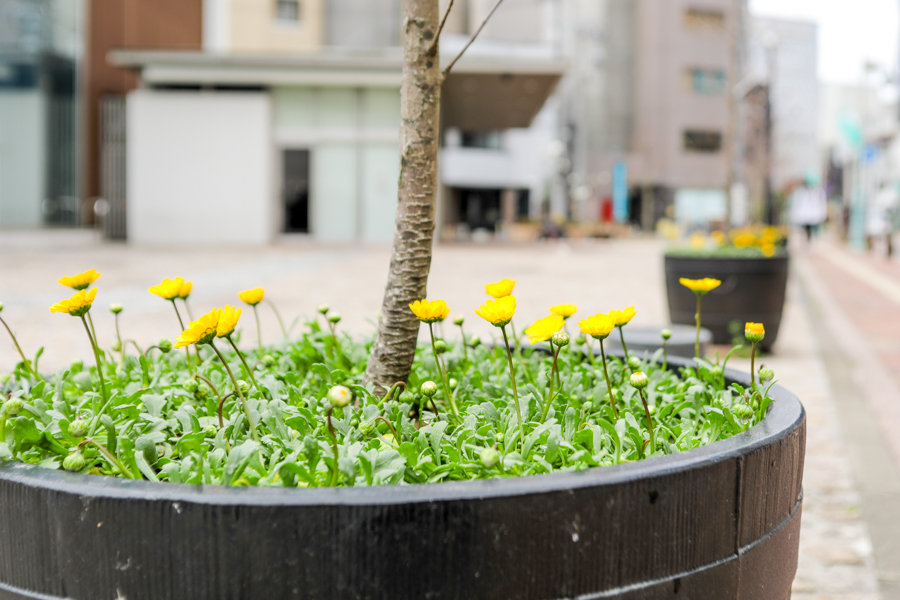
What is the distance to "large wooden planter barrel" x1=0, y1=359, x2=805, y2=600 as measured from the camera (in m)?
1.16

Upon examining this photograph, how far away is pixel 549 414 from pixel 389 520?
2.41 ft

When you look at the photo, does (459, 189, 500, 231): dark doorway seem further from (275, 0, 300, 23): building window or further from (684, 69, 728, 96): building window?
(275, 0, 300, 23): building window

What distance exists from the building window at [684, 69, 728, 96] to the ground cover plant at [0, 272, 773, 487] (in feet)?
190

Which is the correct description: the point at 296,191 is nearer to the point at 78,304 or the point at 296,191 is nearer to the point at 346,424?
the point at 78,304

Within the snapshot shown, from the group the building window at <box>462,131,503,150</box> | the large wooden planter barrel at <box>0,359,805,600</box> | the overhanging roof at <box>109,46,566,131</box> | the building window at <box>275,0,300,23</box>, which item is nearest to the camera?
the large wooden planter barrel at <box>0,359,805,600</box>

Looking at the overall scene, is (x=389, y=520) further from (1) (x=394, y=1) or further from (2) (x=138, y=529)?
(1) (x=394, y=1)

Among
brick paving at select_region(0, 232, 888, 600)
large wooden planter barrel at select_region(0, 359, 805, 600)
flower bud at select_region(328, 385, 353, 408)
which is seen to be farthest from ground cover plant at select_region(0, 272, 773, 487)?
brick paving at select_region(0, 232, 888, 600)

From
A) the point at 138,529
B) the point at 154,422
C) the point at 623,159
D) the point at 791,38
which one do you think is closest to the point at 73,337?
the point at 154,422

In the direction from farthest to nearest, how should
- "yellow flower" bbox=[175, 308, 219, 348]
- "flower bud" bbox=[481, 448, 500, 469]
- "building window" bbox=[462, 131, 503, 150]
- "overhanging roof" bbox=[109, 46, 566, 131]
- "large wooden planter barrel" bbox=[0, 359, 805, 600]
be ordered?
"building window" bbox=[462, 131, 503, 150]
"overhanging roof" bbox=[109, 46, 566, 131]
"yellow flower" bbox=[175, 308, 219, 348]
"flower bud" bbox=[481, 448, 500, 469]
"large wooden planter barrel" bbox=[0, 359, 805, 600]

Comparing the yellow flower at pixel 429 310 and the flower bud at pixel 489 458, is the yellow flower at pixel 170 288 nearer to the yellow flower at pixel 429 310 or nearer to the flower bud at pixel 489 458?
the yellow flower at pixel 429 310

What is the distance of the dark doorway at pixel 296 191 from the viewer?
23109 millimetres

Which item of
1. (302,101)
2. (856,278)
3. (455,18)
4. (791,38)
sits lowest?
(856,278)

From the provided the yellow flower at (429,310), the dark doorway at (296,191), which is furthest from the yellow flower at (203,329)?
the dark doorway at (296,191)

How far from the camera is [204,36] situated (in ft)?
→ 109
